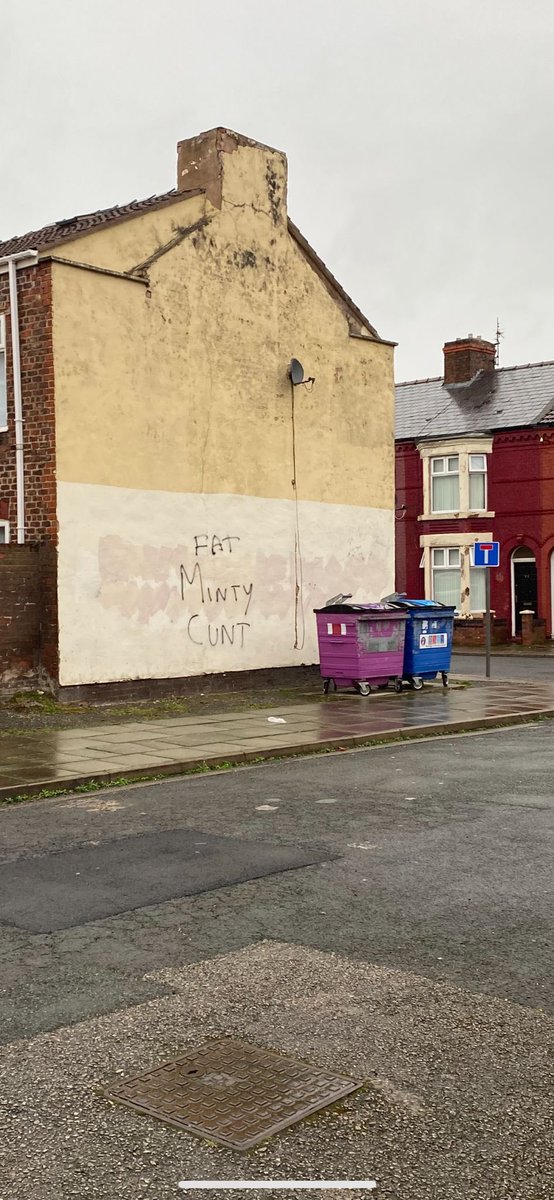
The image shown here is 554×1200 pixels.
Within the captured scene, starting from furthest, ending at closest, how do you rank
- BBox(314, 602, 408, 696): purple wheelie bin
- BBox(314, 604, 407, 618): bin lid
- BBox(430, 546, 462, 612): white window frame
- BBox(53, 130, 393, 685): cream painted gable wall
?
BBox(430, 546, 462, 612): white window frame < BBox(314, 602, 408, 696): purple wheelie bin < BBox(314, 604, 407, 618): bin lid < BBox(53, 130, 393, 685): cream painted gable wall

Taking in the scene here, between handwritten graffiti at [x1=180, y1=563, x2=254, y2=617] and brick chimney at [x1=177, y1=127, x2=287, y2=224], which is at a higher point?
brick chimney at [x1=177, y1=127, x2=287, y2=224]

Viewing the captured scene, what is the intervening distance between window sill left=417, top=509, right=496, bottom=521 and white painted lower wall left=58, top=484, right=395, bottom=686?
55.3 ft

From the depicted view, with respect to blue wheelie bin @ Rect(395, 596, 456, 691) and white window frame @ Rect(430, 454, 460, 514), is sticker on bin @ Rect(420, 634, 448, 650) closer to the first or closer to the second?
blue wheelie bin @ Rect(395, 596, 456, 691)

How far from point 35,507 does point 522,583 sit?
25.5 metres

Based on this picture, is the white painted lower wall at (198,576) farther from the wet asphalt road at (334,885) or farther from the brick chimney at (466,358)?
the brick chimney at (466,358)

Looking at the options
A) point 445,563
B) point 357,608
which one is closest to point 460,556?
point 445,563

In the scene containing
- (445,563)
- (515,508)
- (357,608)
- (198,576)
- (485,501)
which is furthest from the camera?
(445,563)

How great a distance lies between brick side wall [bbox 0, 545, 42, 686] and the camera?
16.3m

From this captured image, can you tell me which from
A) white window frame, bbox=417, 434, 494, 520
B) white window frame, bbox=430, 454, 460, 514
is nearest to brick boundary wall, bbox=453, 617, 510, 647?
white window frame, bbox=417, 434, 494, 520

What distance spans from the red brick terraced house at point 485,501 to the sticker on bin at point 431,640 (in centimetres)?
1787

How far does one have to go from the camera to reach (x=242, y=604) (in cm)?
1989

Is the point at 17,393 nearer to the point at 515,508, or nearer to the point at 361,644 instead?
the point at 361,644

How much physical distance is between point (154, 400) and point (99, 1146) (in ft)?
50.4

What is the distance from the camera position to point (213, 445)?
19.3m
